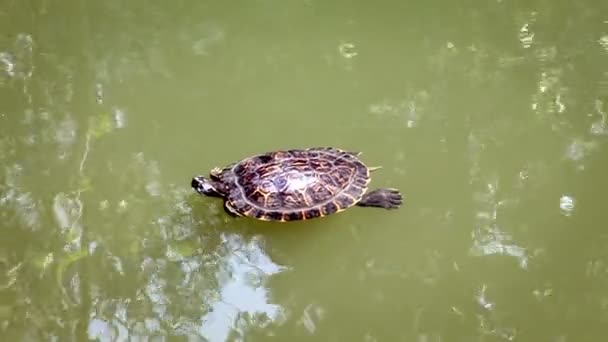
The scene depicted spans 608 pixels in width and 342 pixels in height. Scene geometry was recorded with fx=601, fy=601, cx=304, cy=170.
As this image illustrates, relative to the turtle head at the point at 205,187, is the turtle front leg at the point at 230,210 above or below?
below

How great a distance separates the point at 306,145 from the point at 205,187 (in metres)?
0.78

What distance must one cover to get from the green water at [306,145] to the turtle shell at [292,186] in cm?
28

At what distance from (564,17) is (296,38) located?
204 centimetres

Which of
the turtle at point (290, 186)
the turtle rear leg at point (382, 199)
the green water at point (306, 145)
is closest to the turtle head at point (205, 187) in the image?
the turtle at point (290, 186)

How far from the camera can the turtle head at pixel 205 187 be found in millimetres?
3217

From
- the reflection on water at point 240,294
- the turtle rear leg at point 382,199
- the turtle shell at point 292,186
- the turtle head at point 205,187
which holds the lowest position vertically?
the reflection on water at point 240,294

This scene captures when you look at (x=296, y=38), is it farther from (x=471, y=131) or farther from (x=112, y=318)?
(x=112, y=318)

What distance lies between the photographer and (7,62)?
13.8ft

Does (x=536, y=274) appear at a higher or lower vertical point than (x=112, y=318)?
higher

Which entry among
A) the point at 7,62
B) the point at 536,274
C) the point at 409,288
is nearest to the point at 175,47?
the point at 7,62

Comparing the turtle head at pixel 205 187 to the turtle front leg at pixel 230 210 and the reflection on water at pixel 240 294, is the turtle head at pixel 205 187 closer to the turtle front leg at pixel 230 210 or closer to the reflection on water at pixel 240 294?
the turtle front leg at pixel 230 210

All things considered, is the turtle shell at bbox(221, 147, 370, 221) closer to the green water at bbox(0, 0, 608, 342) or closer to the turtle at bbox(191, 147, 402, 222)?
the turtle at bbox(191, 147, 402, 222)

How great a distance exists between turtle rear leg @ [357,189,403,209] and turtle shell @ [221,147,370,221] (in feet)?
0.44

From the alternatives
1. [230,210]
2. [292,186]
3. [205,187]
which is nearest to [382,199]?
[292,186]
